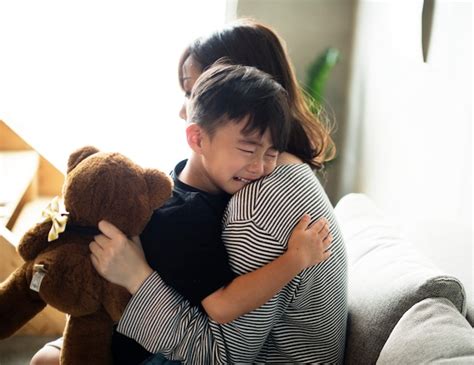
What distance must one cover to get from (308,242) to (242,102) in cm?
28

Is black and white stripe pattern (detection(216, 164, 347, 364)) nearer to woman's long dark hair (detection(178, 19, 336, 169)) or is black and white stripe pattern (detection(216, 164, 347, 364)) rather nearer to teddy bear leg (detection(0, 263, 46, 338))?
woman's long dark hair (detection(178, 19, 336, 169))

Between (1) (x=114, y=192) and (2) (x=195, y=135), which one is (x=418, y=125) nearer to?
(2) (x=195, y=135)

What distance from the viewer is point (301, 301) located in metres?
1.15

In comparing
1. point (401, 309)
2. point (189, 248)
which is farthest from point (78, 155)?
point (401, 309)

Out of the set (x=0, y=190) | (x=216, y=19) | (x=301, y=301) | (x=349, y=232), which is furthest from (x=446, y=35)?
(x=0, y=190)

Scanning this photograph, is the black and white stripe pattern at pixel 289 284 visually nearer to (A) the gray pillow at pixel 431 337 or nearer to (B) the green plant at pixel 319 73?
(A) the gray pillow at pixel 431 337

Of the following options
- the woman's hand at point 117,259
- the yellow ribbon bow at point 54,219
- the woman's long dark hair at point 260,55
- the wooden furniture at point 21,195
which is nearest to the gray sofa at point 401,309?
the woman's long dark hair at point 260,55

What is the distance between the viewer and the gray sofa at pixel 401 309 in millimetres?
959

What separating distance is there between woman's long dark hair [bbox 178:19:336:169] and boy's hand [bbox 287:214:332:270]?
0.26 metres

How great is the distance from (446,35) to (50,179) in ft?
5.18

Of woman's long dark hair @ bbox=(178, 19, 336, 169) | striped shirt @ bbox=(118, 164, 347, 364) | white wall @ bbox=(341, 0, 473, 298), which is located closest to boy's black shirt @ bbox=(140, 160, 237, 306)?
striped shirt @ bbox=(118, 164, 347, 364)

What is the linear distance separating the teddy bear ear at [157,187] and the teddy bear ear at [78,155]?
0.45ft

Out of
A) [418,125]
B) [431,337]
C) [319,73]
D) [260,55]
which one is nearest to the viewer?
[431,337]

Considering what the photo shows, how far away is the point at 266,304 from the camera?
3.58ft
